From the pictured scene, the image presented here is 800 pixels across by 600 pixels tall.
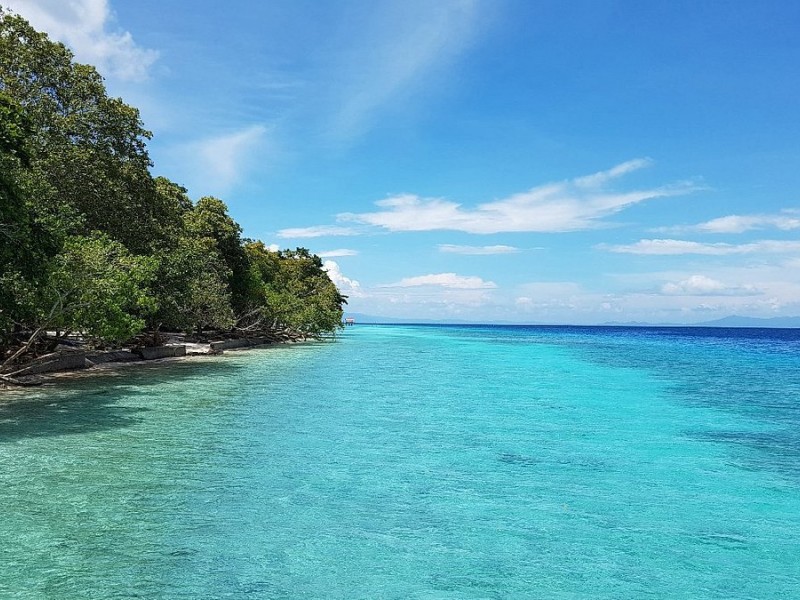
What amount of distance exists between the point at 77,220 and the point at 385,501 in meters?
13.7

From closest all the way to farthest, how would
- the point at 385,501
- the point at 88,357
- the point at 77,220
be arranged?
the point at 385,501 → the point at 77,220 → the point at 88,357

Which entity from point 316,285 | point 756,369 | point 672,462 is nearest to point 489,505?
point 672,462

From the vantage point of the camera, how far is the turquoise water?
5.22 metres

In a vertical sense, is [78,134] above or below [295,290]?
above

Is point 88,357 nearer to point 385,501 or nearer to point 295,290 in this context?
point 385,501

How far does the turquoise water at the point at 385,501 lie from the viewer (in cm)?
522

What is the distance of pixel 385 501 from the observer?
759cm

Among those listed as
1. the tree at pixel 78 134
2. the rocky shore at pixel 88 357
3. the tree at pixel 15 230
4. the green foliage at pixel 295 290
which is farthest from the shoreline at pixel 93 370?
the green foliage at pixel 295 290

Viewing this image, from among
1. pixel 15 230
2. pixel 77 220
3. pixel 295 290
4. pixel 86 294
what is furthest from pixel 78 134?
pixel 295 290

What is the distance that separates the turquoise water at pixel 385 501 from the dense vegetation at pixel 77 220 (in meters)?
2.88

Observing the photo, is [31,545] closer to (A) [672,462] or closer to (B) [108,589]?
(B) [108,589]

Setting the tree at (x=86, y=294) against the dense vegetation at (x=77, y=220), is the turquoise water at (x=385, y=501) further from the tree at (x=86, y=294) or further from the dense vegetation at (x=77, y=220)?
the dense vegetation at (x=77, y=220)

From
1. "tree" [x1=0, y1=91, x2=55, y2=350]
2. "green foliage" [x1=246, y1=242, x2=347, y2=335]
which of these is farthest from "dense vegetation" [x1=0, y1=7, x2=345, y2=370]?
"green foliage" [x1=246, y1=242, x2=347, y2=335]

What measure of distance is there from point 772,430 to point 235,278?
38.7 m
